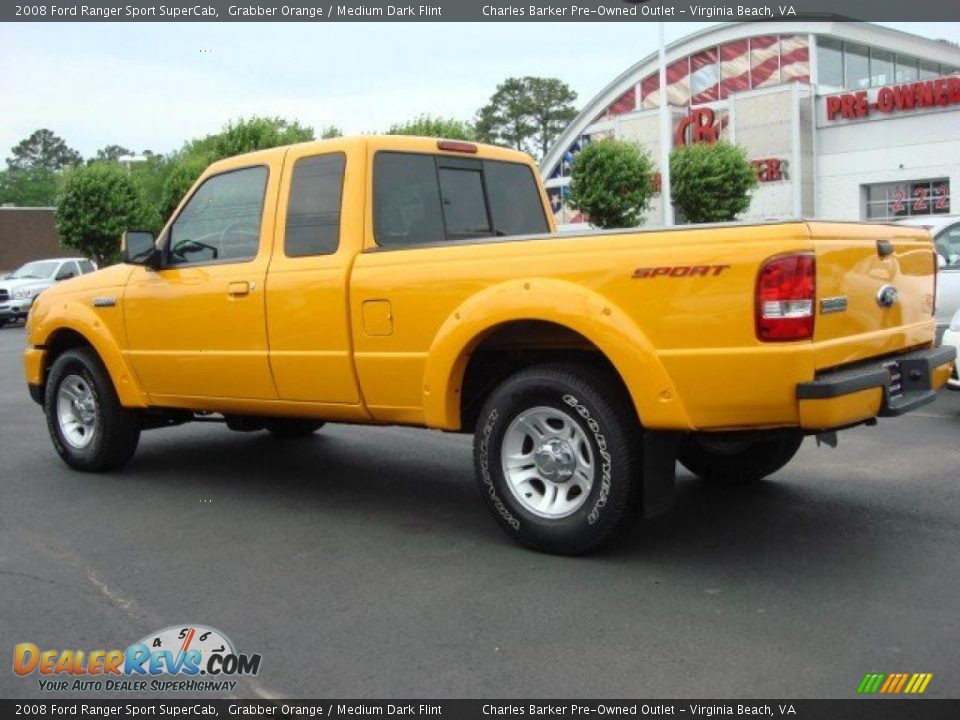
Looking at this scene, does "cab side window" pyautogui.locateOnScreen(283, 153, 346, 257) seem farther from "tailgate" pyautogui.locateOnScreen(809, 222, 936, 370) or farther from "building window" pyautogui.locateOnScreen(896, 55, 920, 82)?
"building window" pyautogui.locateOnScreen(896, 55, 920, 82)

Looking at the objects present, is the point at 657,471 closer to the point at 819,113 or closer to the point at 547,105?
the point at 819,113

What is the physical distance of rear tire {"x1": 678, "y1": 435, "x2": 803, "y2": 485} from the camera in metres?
5.86

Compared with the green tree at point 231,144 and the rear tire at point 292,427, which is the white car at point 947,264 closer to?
the rear tire at point 292,427

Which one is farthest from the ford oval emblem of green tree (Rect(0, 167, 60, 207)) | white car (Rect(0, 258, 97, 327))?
green tree (Rect(0, 167, 60, 207))

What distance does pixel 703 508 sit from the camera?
5.71 meters

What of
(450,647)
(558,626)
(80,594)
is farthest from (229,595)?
(558,626)

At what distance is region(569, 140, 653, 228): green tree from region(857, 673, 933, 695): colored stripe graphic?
28406 mm

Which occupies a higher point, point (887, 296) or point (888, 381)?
point (887, 296)

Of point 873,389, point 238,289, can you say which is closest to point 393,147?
point 238,289

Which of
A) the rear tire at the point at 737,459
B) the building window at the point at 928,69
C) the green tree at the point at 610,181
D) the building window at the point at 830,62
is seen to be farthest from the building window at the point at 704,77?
the rear tire at the point at 737,459

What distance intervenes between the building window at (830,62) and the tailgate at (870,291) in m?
36.0

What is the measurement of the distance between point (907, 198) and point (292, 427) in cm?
2988

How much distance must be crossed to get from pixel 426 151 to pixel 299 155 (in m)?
0.74

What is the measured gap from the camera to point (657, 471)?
455 cm
